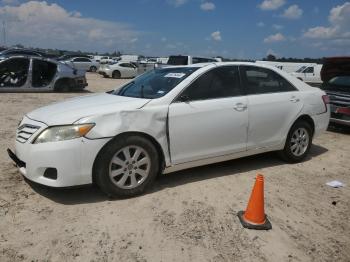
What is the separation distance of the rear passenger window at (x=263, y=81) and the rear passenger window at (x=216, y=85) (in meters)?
0.18

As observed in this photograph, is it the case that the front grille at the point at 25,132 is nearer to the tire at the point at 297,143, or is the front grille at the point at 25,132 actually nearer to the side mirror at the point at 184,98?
the side mirror at the point at 184,98

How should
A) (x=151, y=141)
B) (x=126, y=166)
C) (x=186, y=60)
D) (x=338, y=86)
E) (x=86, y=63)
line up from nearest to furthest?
(x=126, y=166) → (x=151, y=141) → (x=338, y=86) → (x=186, y=60) → (x=86, y=63)

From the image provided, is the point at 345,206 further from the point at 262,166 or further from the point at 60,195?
the point at 60,195

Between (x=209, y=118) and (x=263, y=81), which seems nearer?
(x=209, y=118)

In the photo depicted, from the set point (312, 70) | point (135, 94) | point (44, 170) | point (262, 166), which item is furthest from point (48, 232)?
point (312, 70)

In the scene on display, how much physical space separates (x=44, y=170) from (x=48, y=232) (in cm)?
76

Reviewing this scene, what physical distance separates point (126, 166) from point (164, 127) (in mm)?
656

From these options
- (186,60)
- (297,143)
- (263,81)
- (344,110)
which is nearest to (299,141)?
(297,143)

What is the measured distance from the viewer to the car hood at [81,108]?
14.2 ft

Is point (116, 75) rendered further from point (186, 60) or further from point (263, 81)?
point (263, 81)

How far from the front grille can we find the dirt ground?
64 cm

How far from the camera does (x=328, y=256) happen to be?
3.55m

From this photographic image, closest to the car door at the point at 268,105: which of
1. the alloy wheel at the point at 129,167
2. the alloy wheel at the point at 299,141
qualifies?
the alloy wheel at the point at 299,141

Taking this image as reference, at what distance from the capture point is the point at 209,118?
5035 mm
